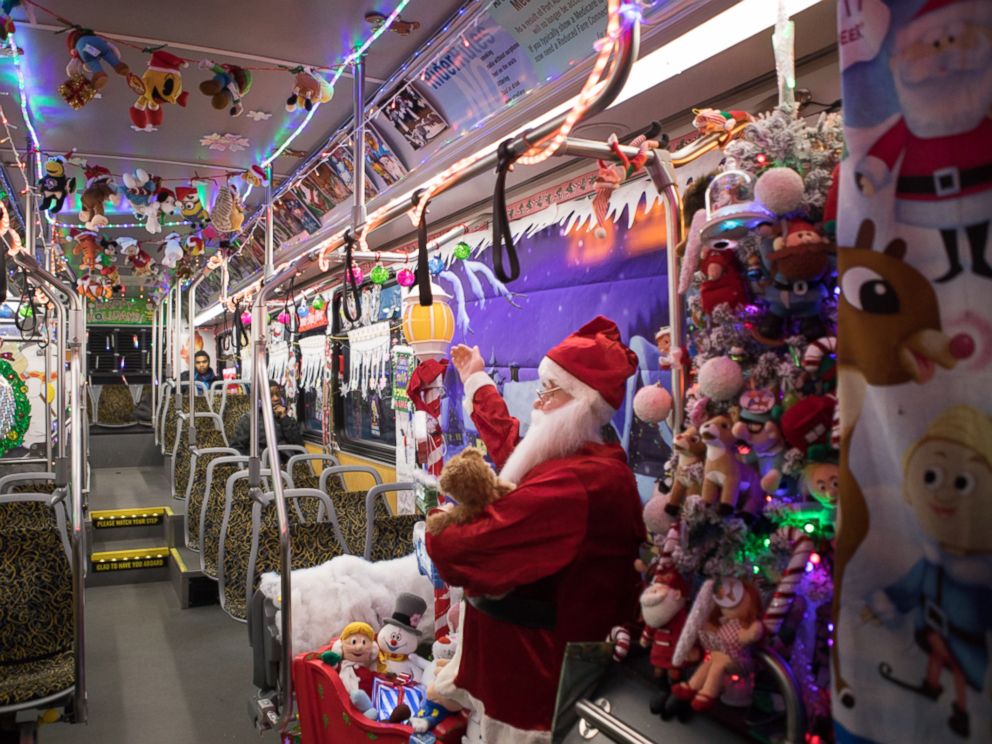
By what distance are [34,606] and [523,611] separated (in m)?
2.50

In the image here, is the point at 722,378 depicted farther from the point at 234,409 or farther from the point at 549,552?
the point at 234,409

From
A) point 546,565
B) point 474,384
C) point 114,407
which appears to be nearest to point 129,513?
point 474,384

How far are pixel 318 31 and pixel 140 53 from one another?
0.99m

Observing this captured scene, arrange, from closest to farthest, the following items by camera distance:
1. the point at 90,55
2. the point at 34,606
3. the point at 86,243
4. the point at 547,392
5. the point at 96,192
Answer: the point at 547,392 < the point at 90,55 < the point at 34,606 < the point at 96,192 < the point at 86,243

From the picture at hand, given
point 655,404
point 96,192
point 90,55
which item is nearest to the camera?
point 655,404

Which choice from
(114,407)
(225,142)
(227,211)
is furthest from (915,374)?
(114,407)

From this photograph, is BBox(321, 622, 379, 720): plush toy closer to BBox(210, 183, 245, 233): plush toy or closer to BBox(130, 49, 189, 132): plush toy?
BBox(130, 49, 189, 132): plush toy

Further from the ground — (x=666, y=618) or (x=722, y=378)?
(x=722, y=378)

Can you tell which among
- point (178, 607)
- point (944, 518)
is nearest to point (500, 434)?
point (944, 518)

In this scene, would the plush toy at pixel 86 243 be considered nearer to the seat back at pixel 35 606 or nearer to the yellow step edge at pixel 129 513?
the yellow step edge at pixel 129 513

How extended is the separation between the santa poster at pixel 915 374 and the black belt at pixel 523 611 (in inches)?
41.4

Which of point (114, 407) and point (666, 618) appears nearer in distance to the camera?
point (666, 618)

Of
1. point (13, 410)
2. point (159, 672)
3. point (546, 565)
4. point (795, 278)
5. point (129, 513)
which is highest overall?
point (795, 278)

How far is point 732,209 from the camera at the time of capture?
132 centimetres
